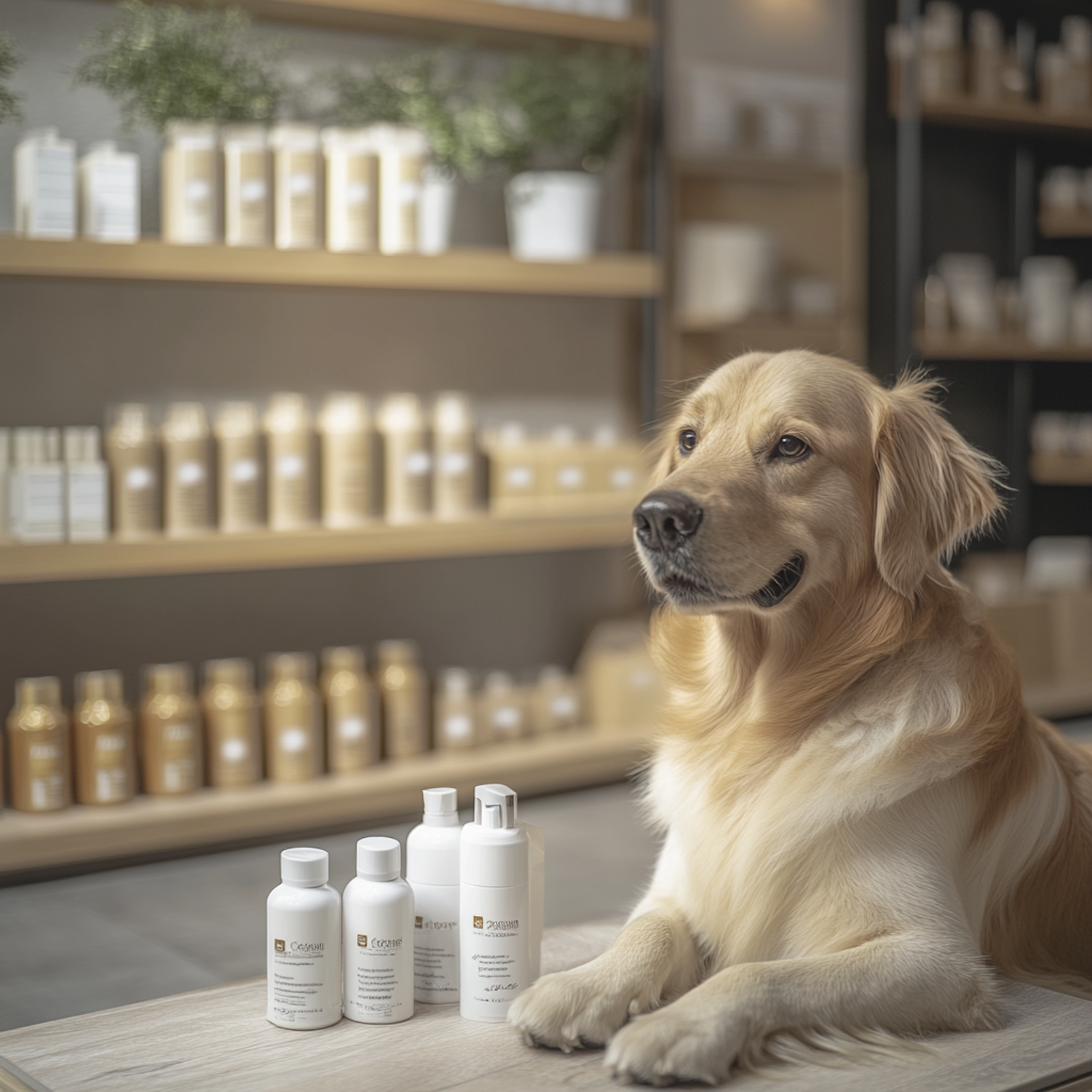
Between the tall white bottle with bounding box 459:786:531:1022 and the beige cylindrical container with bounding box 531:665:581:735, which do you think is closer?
the tall white bottle with bounding box 459:786:531:1022

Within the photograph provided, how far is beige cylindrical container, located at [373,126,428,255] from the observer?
10.4 feet

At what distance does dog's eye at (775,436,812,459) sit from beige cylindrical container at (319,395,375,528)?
6.32 feet

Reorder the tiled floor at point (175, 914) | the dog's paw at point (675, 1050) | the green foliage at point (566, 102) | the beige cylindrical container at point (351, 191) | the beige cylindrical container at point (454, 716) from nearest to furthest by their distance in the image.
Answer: the dog's paw at point (675, 1050)
the tiled floor at point (175, 914)
the beige cylindrical container at point (351, 191)
the beige cylindrical container at point (454, 716)
the green foliage at point (566, 102)

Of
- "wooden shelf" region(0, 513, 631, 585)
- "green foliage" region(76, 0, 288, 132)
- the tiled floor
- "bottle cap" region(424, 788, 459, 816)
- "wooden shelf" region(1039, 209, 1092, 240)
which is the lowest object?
the tiled floor

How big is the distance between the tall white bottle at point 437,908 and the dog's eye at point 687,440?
0.48 metres

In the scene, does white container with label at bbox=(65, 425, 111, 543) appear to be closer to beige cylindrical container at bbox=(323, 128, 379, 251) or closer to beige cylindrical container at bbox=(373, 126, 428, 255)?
beige cylindrical container at bbox=(323, 128, 379, 251)

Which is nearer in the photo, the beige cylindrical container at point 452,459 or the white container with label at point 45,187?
the white container with label at point 45,187

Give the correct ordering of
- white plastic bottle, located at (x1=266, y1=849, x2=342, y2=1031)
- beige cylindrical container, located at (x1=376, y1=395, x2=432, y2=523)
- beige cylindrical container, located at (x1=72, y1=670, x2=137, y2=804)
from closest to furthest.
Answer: white plastic bottle, located at (x1=266, y1=849, x2=342, y2=1031) < beige cylindrical container, located at (x1=72, y1=670, x2=137, y2=804) < beige cylindrical container, located at (x1=376, y1=395, x2=432, y2=523)

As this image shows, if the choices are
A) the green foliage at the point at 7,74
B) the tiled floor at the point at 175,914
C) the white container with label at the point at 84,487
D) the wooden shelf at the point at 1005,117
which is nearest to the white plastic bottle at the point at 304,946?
the tiled floor at the point at 175,914

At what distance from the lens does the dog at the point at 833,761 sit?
1.19 metres

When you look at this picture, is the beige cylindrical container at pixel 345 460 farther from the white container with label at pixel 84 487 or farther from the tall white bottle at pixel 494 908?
the tall white bottle at pixel 494 908

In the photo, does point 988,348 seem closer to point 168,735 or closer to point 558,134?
point 558,134

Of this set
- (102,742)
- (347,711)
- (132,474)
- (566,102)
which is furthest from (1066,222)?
(102,742)

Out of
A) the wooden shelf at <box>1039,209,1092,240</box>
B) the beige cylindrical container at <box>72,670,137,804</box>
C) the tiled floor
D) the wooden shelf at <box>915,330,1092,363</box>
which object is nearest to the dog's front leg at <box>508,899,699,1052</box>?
the tiled floor
